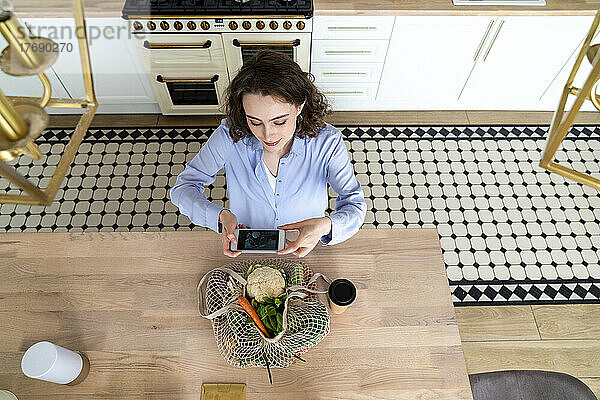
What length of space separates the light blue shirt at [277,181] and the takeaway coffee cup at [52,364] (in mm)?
585

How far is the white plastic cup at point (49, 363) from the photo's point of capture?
1169 millimetres

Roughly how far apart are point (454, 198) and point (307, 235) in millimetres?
1769

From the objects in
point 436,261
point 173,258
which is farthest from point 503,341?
point 173,258

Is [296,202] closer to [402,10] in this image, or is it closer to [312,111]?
[312,111]

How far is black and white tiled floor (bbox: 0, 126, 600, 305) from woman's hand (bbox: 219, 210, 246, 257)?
51.0 inches

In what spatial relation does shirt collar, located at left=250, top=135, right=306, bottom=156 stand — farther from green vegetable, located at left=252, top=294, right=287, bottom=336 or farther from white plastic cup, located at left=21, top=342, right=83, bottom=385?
white plastic cup, located at left=21, top=342, right=83, bottom=385

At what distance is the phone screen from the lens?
1.38 meters

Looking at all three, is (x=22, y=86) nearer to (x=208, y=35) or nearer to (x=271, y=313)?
(x=271, y=313)

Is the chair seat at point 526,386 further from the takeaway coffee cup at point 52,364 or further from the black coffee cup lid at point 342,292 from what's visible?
the takeaway coffee cup at point 52,364

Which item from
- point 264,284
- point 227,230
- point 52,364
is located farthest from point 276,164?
point 52,364

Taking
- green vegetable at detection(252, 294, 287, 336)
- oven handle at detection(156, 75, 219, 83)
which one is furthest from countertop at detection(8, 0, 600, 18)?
green vegetable at detection(252, 294, 287, 336)

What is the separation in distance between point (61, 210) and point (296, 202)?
6.09 feet

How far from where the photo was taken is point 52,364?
1.18 metres

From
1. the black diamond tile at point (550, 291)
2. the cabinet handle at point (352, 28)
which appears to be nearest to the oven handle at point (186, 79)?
the cabinet handle at point (352, 28)
